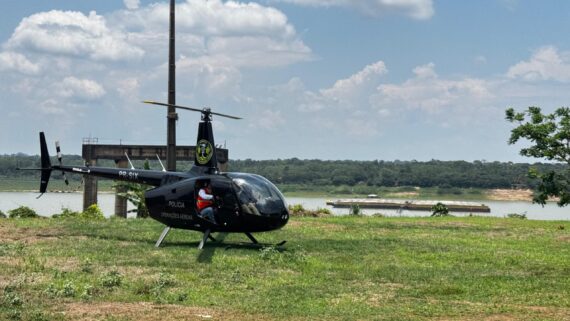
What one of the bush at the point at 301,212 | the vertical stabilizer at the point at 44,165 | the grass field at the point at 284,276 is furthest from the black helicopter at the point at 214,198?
the bush at the point at 301,212

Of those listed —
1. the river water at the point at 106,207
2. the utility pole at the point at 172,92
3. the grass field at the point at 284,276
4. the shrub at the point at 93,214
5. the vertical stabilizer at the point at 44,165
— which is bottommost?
the river water at the point at 106,207

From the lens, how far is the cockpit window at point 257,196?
747 inches

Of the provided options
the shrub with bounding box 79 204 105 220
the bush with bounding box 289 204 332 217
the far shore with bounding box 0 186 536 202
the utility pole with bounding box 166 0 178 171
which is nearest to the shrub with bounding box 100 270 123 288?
the utility pole with bounding box 166 0 178 171

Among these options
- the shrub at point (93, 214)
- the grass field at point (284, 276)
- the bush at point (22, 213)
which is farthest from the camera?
the bush at point (22, 213)

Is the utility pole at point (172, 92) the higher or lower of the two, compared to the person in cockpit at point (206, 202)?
higher

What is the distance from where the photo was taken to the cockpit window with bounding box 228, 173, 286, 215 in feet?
62.3

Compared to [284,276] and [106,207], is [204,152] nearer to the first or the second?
[284,276]

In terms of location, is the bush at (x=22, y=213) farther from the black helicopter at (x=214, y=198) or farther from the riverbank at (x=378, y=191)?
the riverbank at (x=378, y=191)

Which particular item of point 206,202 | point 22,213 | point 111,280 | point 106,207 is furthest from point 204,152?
point 106,207

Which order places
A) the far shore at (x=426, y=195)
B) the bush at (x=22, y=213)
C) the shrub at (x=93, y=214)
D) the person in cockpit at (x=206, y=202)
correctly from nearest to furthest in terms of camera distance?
the person in cockpit at (x=206, y=202) < the shrub at (x=93, y=214) < the bush at (x=22, y=213) < the far shore at (x=426, y=195)

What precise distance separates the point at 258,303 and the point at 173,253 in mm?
7000

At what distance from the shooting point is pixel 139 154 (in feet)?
136

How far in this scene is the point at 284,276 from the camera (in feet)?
51.2

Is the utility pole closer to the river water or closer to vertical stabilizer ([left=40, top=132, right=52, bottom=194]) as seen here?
vertical stabilizer ([left=40, top=132, right=52, bottom=194])
